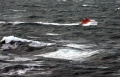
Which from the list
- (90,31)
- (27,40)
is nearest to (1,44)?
(27,40)

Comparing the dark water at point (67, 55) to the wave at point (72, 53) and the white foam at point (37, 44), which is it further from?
the white foam at point (37, 44)

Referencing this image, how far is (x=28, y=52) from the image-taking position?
28.8m

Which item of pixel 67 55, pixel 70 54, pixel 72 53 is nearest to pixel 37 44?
pixel 72 53

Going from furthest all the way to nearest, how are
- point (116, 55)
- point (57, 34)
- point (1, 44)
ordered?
point (57, 34) < point (1, 44) < point (116, 55)

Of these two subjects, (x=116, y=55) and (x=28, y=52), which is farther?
(x=28, y=52)

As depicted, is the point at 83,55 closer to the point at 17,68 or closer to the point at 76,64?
the point at 76,64

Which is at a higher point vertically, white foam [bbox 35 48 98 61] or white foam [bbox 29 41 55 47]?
white foam [bbox 29 41 55 47]

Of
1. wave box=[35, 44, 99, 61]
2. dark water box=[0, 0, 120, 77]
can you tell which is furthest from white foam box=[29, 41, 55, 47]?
wave box=[35, 44, 99, 61]

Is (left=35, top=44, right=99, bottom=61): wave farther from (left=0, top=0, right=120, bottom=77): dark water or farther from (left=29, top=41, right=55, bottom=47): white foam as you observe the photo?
(left=29, top=41, right=55, bottom=47): white foam

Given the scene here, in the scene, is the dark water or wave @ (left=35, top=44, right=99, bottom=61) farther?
wave @ (left=35, top=44, right=99, bottom=61)

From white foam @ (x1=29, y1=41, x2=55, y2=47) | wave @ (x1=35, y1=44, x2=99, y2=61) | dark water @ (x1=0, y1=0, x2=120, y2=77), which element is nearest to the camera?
dark water @ (x1=0, y1=0, x2=120, y2=77)

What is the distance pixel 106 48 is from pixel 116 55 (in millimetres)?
3270

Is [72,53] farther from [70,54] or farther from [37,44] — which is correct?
[37,44]

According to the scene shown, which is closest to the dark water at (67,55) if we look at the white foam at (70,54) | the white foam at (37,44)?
the white foam at (70,54)
